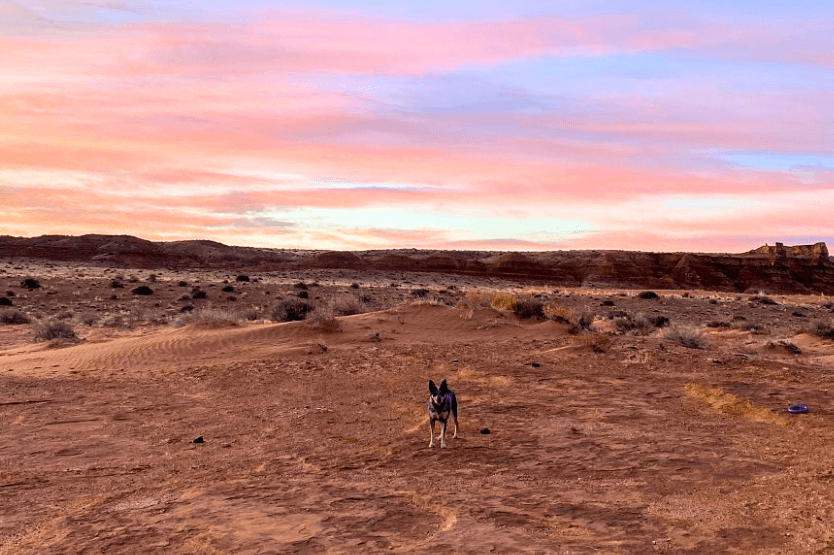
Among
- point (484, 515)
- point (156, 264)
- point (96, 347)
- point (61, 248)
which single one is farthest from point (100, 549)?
point (61, 248)

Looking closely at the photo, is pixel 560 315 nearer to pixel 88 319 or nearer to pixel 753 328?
pixel 753 328

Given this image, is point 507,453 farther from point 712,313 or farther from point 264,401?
point 712,313

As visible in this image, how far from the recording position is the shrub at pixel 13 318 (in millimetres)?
29688

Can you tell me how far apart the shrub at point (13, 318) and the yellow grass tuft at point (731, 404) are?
26174mm

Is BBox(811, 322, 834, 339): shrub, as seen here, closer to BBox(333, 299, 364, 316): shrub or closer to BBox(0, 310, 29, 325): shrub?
BBox(333, 299, 364, 316): shrub

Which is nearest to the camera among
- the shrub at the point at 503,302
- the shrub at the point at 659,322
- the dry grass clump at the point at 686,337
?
the dry grass clump at the point at 686,337

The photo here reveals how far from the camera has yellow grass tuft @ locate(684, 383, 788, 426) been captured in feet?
37.9

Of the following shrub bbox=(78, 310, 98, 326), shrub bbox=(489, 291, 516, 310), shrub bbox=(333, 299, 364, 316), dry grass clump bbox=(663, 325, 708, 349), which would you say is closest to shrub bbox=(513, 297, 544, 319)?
shrub bbox=(489, 291, 516, 310)

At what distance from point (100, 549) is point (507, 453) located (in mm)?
5055

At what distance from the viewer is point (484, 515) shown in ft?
23.6

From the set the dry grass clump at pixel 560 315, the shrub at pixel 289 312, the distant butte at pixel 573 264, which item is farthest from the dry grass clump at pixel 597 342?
the distant butte at pixel 573 264

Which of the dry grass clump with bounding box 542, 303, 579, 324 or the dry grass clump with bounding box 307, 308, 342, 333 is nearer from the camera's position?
the dry grass clump with bounding box 307, 308, 342, 333

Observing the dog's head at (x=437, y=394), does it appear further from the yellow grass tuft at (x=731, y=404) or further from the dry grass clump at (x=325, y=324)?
the dry grass clump at (x=325, y=324)

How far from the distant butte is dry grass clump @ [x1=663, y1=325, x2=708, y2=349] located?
2412 inches
